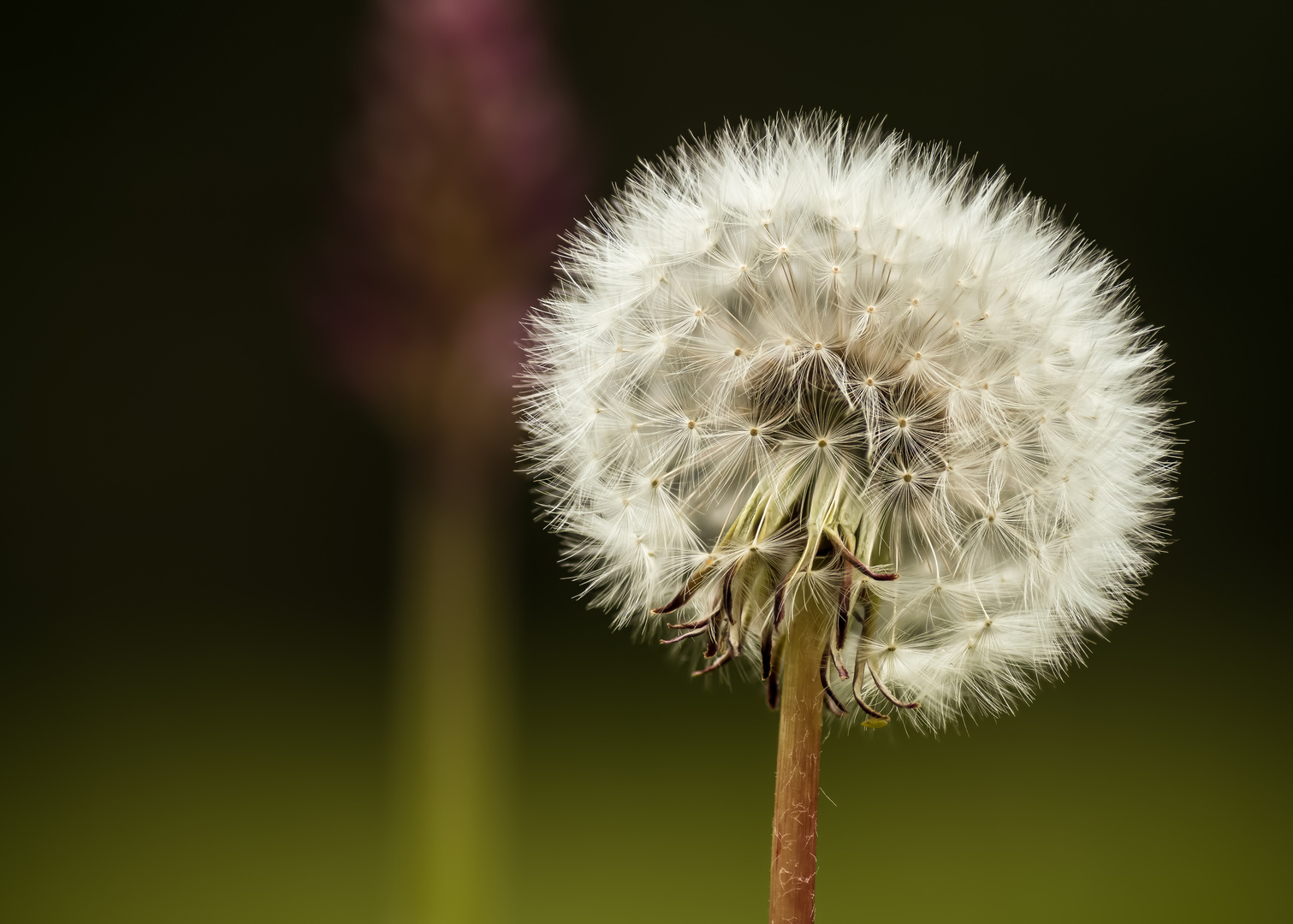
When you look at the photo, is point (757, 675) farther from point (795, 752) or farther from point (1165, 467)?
point (1165, 467)

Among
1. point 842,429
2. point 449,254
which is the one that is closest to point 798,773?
point 842,429

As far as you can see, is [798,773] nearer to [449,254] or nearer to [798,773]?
[798,773]

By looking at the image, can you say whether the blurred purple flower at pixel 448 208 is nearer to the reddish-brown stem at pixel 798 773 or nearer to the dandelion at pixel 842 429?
the dandelion at pixel 842 429

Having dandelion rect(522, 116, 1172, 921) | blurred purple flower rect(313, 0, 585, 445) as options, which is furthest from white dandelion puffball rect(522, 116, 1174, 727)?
blurred purple flower rect(313, 0, 585, 445)

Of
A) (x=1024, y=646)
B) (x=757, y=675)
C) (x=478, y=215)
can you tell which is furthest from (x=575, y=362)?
(x=478, y=215)

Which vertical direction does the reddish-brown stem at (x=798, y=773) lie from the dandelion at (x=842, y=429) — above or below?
below

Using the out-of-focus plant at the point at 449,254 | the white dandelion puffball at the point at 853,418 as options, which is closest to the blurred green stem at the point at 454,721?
the out-of-focus plant at the point at 449,254
